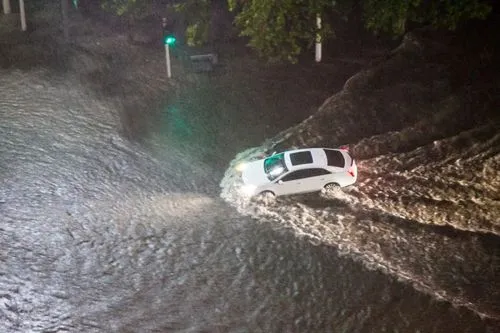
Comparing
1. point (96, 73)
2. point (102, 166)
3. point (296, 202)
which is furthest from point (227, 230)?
point (96, 73)

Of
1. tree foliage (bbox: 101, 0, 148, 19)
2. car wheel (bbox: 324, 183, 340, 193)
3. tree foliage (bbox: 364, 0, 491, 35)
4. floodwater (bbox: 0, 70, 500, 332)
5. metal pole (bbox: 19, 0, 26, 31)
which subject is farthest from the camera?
metal pole (bbox: 19, 0, 26, 31)

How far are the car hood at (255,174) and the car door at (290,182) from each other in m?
0.38

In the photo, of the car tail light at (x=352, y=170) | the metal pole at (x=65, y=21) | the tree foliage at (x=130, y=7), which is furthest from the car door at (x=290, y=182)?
the metal pole at (x=65, y=21)

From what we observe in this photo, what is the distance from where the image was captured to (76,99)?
68.3ft

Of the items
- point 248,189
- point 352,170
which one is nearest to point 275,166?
point 248,189

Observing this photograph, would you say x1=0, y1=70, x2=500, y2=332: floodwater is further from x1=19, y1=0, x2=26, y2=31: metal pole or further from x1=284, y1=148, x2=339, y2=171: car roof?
x1=19, y1=0, x2=26, y2=31: metal pole

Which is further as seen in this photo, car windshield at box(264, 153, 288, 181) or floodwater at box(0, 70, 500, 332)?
car windshield at box(264, 153, 288, 181)

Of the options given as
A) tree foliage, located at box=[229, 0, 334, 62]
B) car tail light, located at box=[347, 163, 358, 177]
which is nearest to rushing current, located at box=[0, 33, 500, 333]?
car tail light, located at box=[347, 163, 358, 177]

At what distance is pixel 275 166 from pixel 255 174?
660 millimetres

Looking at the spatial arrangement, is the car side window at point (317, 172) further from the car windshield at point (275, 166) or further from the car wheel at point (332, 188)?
the car windshield at point (275, 166)

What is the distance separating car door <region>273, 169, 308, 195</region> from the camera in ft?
49.7

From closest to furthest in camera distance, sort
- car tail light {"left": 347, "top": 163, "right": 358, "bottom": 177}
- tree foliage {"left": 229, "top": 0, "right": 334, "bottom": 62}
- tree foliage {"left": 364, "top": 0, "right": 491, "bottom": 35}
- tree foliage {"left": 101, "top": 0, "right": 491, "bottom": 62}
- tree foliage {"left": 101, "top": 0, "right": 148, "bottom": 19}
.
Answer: car tail light {"left": 347, "top": 163, "right": 358, "bottom": 177}, tree foliage {"left": 229, "top": 0, "right": 334, "bottom": 62}, tree foliage {"left": 101, "top": 0, "right": 491, "bottom": 62}, tree foliage {"left": 364, "top": 0, "right": 491, "bottom": 35}, tree foliage {"left": 101, "top": 0, "right": 148, "bottom": 19}

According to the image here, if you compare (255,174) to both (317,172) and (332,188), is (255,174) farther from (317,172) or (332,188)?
(332,188)

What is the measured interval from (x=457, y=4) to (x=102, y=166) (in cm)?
1422
